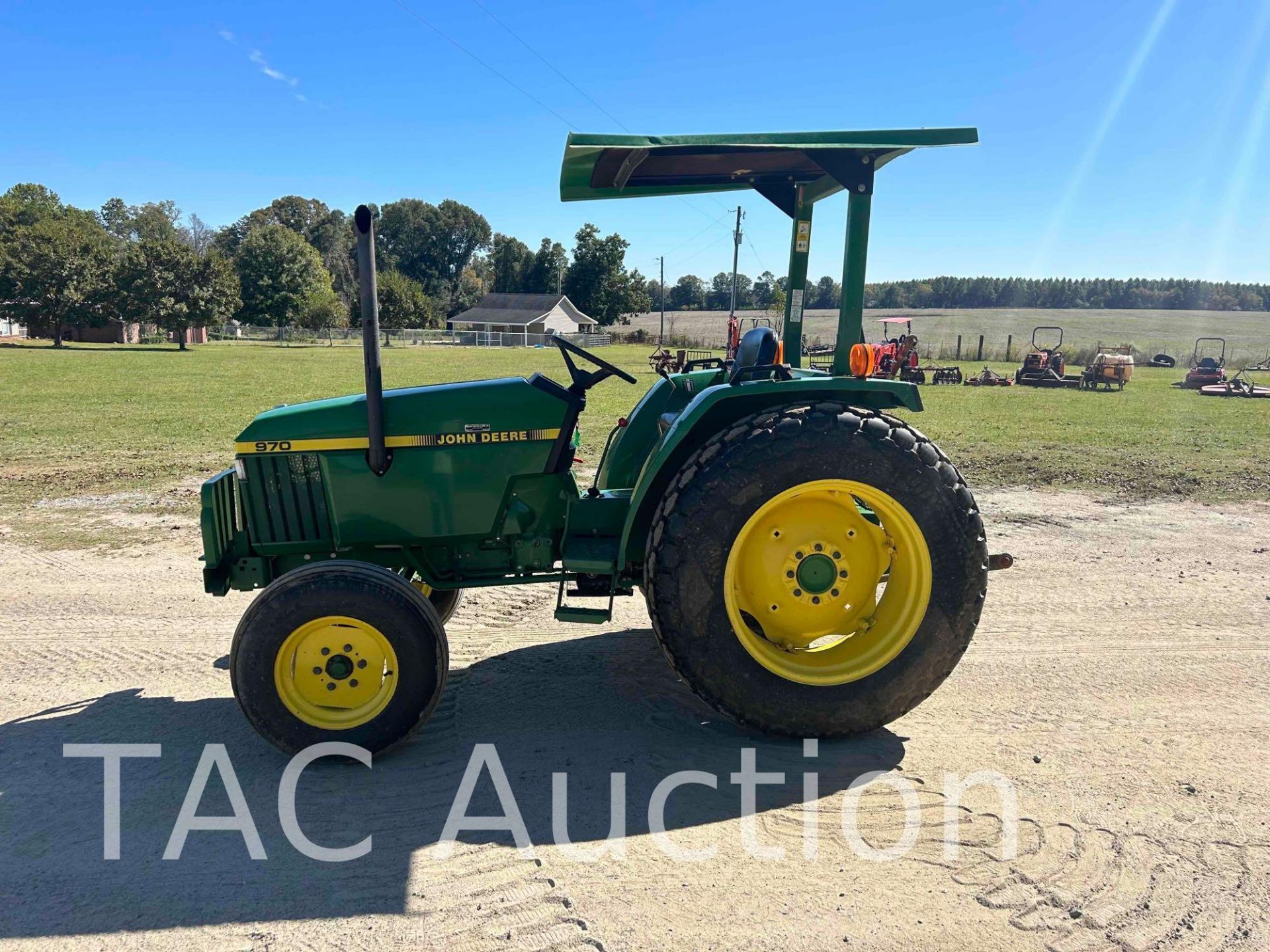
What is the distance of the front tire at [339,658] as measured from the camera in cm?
307

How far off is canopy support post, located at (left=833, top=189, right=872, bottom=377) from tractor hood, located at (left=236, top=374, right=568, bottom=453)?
1255mm

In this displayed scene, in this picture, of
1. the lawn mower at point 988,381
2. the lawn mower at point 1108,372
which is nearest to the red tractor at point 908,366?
the lawn mower at point 988,381

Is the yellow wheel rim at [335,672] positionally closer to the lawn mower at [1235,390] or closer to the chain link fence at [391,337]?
the lawn mower at [1235,390]

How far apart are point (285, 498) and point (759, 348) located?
7.66 ft

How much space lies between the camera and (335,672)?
10.4 feet

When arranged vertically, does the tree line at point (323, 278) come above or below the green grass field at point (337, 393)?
above

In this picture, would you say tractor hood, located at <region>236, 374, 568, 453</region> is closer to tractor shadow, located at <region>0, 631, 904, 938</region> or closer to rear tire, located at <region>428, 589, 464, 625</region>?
rear tire, located at <region>428, 589, 464, 625</region>

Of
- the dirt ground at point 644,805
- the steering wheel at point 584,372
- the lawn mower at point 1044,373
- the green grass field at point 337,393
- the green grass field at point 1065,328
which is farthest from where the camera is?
the green grass field at point 1065,328

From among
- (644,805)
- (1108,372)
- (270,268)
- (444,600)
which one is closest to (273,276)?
(270,268)

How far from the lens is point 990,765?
10.5 ft

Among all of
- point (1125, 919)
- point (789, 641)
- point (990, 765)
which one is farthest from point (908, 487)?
point (1125, 919)

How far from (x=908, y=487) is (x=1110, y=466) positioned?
320 inches

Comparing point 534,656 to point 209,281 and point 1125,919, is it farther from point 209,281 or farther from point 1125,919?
point 209,281

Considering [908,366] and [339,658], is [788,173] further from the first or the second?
[908,366]
